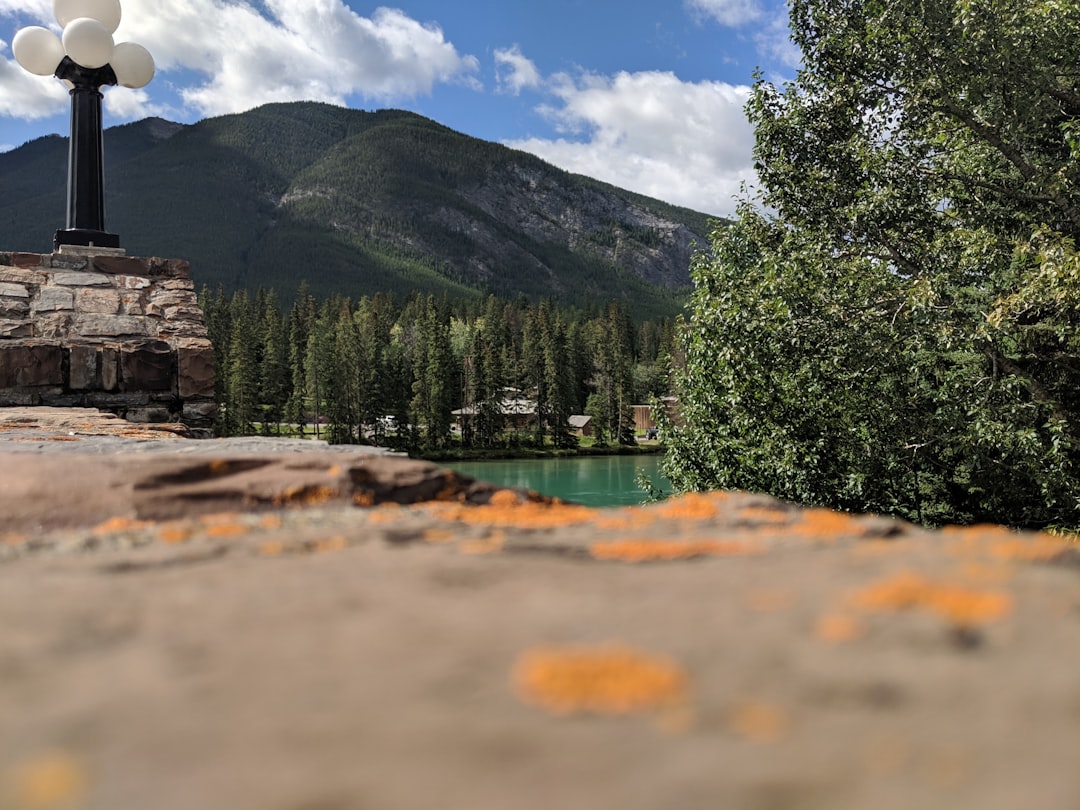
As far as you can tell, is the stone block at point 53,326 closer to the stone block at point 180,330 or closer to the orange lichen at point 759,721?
the stone block at point 180,330

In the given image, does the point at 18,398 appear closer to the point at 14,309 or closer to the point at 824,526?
the point at 14,309

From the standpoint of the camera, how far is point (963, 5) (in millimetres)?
10242

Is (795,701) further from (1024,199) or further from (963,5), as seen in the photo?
(1024,199)

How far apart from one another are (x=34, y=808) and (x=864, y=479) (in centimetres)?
1290

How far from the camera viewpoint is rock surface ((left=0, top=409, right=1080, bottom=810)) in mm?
1133

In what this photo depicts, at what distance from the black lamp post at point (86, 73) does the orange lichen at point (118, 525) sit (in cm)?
947

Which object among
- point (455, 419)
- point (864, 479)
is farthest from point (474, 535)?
point (455, 419)

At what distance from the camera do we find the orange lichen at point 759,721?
1.25m

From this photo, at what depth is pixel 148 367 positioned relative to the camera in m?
7.99

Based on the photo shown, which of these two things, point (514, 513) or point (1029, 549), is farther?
point (514, 513)

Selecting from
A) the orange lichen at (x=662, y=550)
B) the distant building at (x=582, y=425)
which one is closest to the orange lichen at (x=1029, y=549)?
the orange lichen at (x=662, y=550)

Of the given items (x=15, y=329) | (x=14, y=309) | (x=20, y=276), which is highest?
(x=20, y=276)

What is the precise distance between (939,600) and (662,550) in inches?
35.2

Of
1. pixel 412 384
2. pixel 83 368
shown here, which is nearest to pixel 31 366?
pixel 83 368
